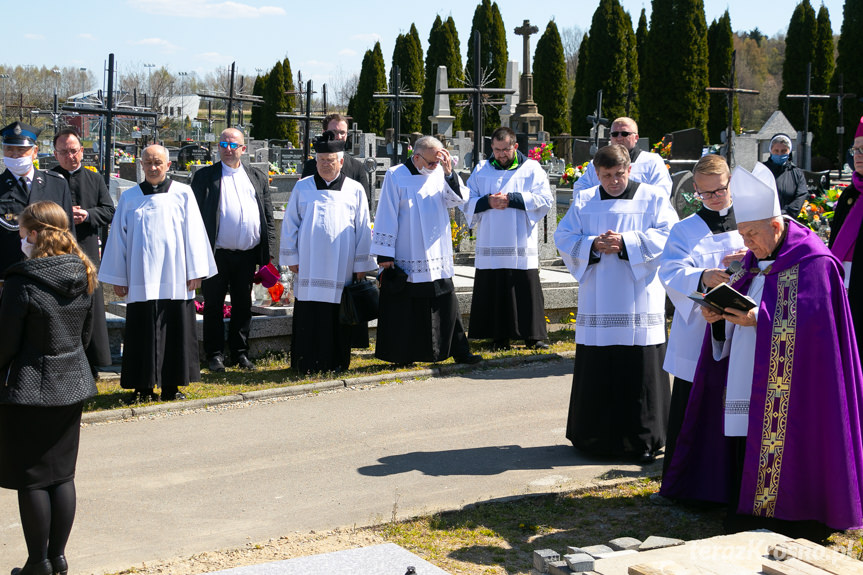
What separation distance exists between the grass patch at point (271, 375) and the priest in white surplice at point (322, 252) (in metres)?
0.21

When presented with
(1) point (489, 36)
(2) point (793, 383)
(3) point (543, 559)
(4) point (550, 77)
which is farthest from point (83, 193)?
(1) point (489, 36)

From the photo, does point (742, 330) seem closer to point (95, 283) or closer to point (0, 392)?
point (95, 283)

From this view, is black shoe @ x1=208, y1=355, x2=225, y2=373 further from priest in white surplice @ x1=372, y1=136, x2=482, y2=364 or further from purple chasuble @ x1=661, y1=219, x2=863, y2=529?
purple chasuble @ x1=661, y1=219, x2=863, y2=529

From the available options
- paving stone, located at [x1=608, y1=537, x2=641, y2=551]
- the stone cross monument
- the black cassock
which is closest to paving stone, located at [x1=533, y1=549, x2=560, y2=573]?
paving stone, located at [x1=608, y1=537, x2=641, y2=551]

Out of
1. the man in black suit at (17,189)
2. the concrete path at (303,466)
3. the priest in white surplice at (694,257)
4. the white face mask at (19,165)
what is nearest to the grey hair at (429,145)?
the concrete path at (303,466)

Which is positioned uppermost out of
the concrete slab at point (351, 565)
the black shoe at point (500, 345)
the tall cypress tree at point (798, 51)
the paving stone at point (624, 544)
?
the tall cypress tree at point (798, 51)

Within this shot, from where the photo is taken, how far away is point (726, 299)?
472cm

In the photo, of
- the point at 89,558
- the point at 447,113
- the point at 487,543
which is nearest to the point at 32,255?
the point at 89,558

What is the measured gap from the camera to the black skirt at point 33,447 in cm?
452

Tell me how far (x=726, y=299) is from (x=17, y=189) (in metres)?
5.23

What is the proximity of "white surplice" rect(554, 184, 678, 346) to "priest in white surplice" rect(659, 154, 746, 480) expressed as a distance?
78 centimetres

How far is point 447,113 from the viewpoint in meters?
34.0

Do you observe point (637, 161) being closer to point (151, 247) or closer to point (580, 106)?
point (151, 247)

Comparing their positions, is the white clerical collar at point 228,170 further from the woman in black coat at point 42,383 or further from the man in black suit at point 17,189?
the woman in black coat at point 42,383
